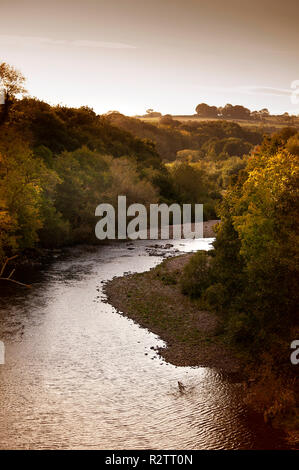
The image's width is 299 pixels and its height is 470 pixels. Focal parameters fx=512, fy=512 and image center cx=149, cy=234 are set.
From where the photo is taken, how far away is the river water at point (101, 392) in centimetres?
2145

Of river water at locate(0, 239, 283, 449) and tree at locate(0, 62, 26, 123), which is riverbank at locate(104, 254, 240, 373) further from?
tree at locate(0, 62, 26, 123)

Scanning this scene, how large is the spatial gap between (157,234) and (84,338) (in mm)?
46281

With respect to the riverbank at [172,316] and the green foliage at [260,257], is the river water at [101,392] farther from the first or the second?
the green foliage at [260,257]

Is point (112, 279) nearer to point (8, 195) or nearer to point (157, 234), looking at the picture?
point (8, 195)

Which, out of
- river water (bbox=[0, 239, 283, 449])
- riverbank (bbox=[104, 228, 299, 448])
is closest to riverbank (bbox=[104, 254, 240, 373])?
riverbank (bbox=[104, 228, 299, 448])

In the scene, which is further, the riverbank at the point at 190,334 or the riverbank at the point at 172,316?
the riverbank at the point at 172,316

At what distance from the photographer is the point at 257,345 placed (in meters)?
27.5

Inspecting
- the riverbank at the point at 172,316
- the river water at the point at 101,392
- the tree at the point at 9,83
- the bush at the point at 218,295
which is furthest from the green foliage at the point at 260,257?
the tree at the point at 9,83

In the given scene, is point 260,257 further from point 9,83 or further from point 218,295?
point 9,83

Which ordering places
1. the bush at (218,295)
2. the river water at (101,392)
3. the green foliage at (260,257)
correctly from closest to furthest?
the river water at (101,392) → the green foliage at (260,257) → the bush at (218,295)

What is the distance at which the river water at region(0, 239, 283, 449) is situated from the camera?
21.5 m

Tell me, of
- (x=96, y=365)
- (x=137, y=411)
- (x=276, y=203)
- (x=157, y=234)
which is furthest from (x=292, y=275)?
(x=157, y=234)

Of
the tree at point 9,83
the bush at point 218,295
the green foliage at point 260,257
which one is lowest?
the bush at point 218,295

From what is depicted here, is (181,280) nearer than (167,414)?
No
